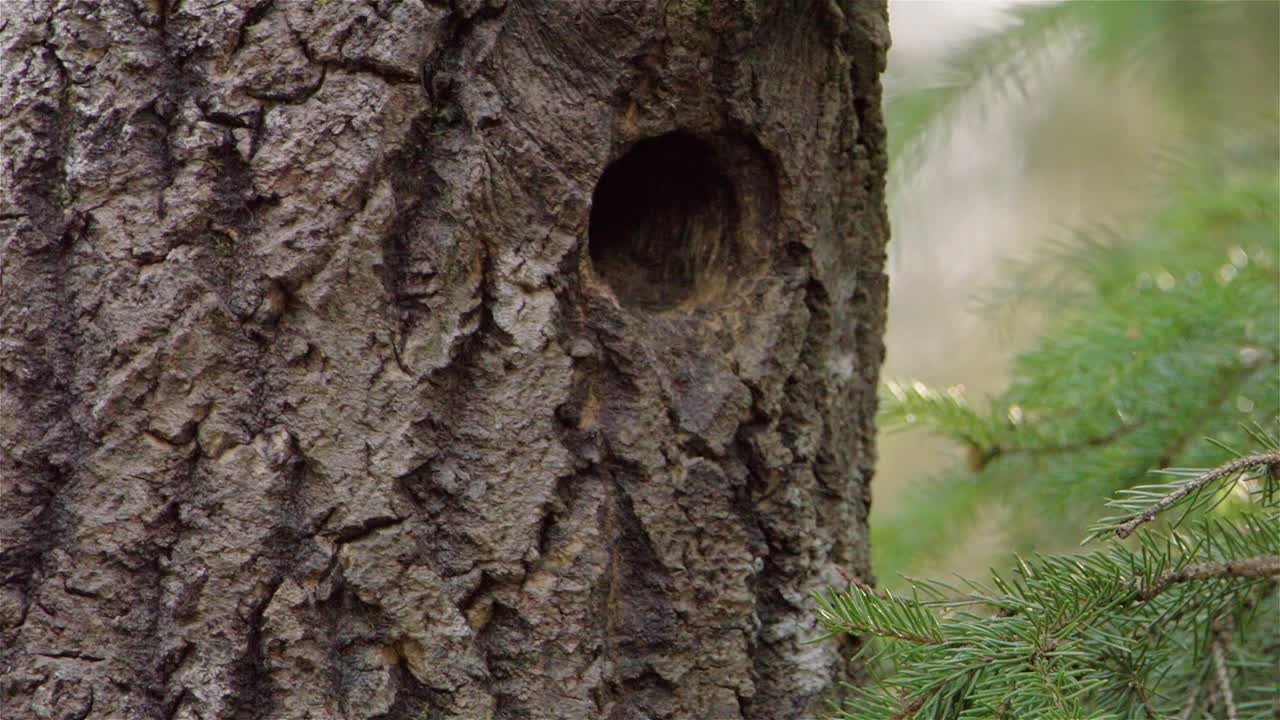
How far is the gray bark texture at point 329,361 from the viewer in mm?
1053

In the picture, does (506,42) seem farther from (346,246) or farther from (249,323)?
(249,323)

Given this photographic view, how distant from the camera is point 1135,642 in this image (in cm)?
108

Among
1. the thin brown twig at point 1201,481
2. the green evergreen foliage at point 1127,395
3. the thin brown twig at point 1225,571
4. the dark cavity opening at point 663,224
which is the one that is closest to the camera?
the thin brown twig at point 1201,481

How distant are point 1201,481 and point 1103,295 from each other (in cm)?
147

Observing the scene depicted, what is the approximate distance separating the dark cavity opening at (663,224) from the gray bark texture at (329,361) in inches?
6.7

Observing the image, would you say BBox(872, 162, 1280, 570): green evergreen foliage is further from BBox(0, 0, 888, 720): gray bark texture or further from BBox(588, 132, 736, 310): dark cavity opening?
BBox(0, 0, 888, 720): gray bark texture

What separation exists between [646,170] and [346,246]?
485 millimetres

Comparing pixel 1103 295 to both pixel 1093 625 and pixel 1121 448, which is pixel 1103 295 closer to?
pixel 1121 448

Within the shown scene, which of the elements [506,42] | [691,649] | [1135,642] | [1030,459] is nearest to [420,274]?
[506,42]

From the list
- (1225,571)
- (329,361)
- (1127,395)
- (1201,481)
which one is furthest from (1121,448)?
(329,361)

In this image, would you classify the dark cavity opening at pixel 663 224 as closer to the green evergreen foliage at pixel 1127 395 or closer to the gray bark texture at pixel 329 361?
the gray bark texture at pixel 329 361

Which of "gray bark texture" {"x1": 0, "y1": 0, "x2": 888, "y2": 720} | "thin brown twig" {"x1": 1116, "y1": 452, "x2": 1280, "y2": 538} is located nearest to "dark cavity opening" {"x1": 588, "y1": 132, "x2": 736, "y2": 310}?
"gray bark texture" {"x1": 0, "y1": 0, "x2": 888, "y2": 720}

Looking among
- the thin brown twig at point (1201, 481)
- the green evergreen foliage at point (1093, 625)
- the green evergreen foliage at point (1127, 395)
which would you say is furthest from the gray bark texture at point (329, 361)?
the green evergreen foliage at point (1127, 395)

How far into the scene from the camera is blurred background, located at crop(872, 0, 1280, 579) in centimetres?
169
